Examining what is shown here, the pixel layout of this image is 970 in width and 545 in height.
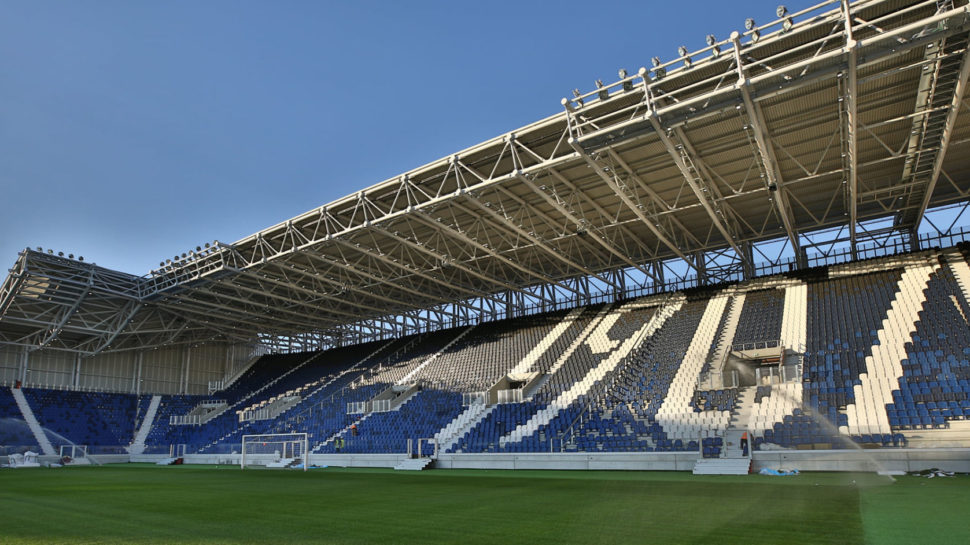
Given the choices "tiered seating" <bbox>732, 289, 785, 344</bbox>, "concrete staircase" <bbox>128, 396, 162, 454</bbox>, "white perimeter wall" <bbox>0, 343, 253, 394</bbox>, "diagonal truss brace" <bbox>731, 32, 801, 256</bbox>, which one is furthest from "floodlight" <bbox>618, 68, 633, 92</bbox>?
"white perimeter wall" <bbox>0, 343, 253, 394</bbox>

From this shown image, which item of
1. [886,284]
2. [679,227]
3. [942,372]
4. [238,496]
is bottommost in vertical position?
[238,496]

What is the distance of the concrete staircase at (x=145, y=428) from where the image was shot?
4269cm

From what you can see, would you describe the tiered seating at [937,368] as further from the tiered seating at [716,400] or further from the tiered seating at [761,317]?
the tiered seating at [761,317]

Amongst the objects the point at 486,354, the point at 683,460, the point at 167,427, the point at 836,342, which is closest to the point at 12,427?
the point at 167,427

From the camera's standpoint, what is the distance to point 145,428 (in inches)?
1869

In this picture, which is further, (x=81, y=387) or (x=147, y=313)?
(x=81, y=387)

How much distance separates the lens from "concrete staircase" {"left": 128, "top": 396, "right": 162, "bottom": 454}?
1681 inches

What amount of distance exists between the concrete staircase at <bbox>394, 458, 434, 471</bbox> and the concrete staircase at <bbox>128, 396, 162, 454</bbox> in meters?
24.5

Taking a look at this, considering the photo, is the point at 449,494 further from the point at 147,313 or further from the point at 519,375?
the point at 147,313

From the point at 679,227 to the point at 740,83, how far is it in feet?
51.6

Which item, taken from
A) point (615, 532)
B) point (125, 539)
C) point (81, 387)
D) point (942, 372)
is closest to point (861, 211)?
point (942, 372)

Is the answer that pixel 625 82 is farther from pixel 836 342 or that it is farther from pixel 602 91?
pixel 836 342

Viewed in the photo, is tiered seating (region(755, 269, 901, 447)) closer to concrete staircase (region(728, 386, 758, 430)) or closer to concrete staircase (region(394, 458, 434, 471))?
concrete staircase (region(728, 386, 758, 430))

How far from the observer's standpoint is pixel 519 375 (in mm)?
35906
